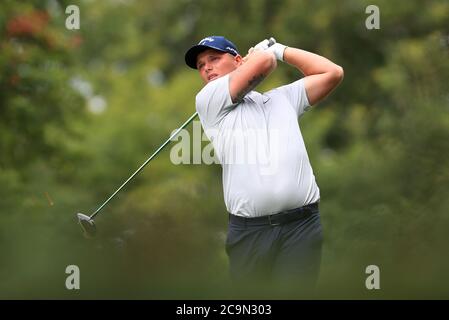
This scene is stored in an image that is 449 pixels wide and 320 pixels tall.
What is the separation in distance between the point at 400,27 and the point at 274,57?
17.2 meters

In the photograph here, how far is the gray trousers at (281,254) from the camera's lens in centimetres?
456

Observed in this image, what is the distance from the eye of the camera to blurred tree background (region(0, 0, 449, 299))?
606cm

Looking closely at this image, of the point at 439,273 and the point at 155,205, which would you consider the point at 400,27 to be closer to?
the point at 155,205

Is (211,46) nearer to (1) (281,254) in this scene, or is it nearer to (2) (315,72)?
(2) (315,72)

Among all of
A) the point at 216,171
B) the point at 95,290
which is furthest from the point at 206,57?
the point at 216,171

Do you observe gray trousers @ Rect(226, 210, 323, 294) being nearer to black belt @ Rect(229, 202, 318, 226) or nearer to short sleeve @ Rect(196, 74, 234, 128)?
black belt @ Rect(229, 202, 318, 226)

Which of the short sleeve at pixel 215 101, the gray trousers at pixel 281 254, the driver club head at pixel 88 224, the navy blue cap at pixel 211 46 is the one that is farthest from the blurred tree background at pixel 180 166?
the navy blue cap at pixel 211 46

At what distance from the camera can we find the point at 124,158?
58.8 ft

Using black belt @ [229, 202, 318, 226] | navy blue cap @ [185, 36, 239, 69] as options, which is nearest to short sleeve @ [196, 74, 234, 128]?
navy blue cap @ [185, 36, 239, 69]

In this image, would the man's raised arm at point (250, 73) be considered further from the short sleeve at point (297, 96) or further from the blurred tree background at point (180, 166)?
the blurred tree background at point (180, 166)

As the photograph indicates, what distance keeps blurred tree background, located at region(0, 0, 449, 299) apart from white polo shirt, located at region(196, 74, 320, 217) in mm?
526

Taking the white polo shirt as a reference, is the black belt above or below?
below

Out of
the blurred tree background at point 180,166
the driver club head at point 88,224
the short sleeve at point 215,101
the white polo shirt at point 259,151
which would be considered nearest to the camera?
the white polo shirt at point 259,151

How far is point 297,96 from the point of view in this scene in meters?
4.79
